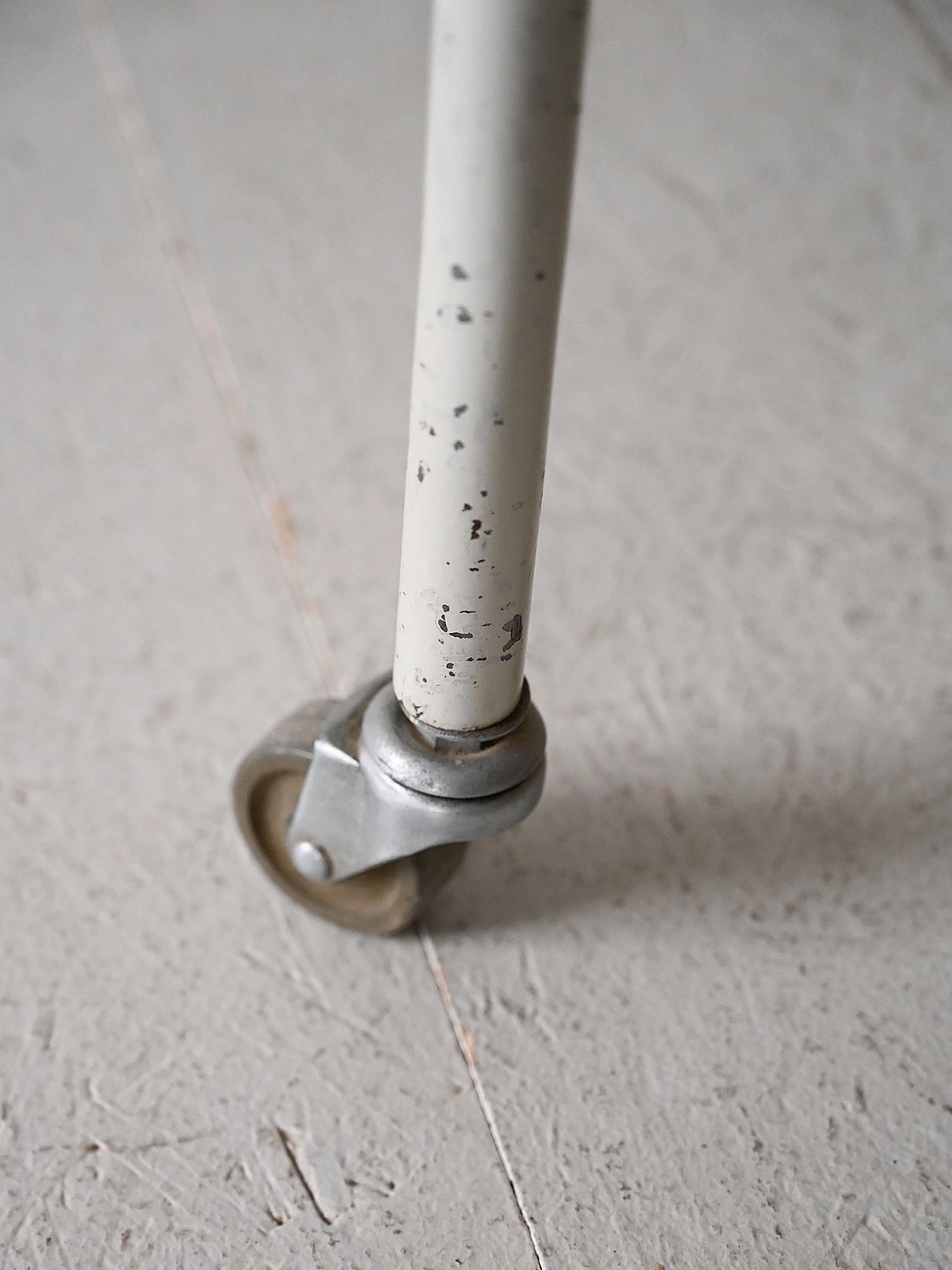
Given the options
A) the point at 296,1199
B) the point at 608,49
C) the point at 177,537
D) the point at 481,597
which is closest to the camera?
the point at 481,597

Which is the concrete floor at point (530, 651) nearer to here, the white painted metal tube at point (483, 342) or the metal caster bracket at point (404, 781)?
the metal caster bracket at point (404, 781)

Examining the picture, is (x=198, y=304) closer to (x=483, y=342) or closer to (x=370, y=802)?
(x=370, y=802)

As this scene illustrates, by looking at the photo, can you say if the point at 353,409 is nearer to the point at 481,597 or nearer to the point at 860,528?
the point at 860,528

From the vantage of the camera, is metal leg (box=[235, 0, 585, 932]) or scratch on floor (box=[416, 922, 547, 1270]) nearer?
metal leg (box=[235, 0, 585, 932])

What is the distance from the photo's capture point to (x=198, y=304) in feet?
5.17

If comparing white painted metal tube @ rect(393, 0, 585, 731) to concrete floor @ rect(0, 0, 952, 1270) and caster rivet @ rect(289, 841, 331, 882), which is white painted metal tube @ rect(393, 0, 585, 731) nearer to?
caster rivet @ rect(289, 841, 331, 882)

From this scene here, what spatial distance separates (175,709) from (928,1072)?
0.69m

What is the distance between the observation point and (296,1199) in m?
0.90

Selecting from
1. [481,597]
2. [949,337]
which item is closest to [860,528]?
[949,337]

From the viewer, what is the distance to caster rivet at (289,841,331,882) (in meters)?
0.95

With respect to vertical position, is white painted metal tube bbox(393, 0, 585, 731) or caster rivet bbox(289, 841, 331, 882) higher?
white painted metal tube bbox(393, 0, 585, 731)

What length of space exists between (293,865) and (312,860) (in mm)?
71

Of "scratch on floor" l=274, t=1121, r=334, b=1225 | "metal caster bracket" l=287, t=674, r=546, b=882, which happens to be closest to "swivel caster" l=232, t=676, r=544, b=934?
"metal caster bracket" l=287, t=674, r=546, b=882

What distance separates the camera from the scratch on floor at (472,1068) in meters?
0.88
